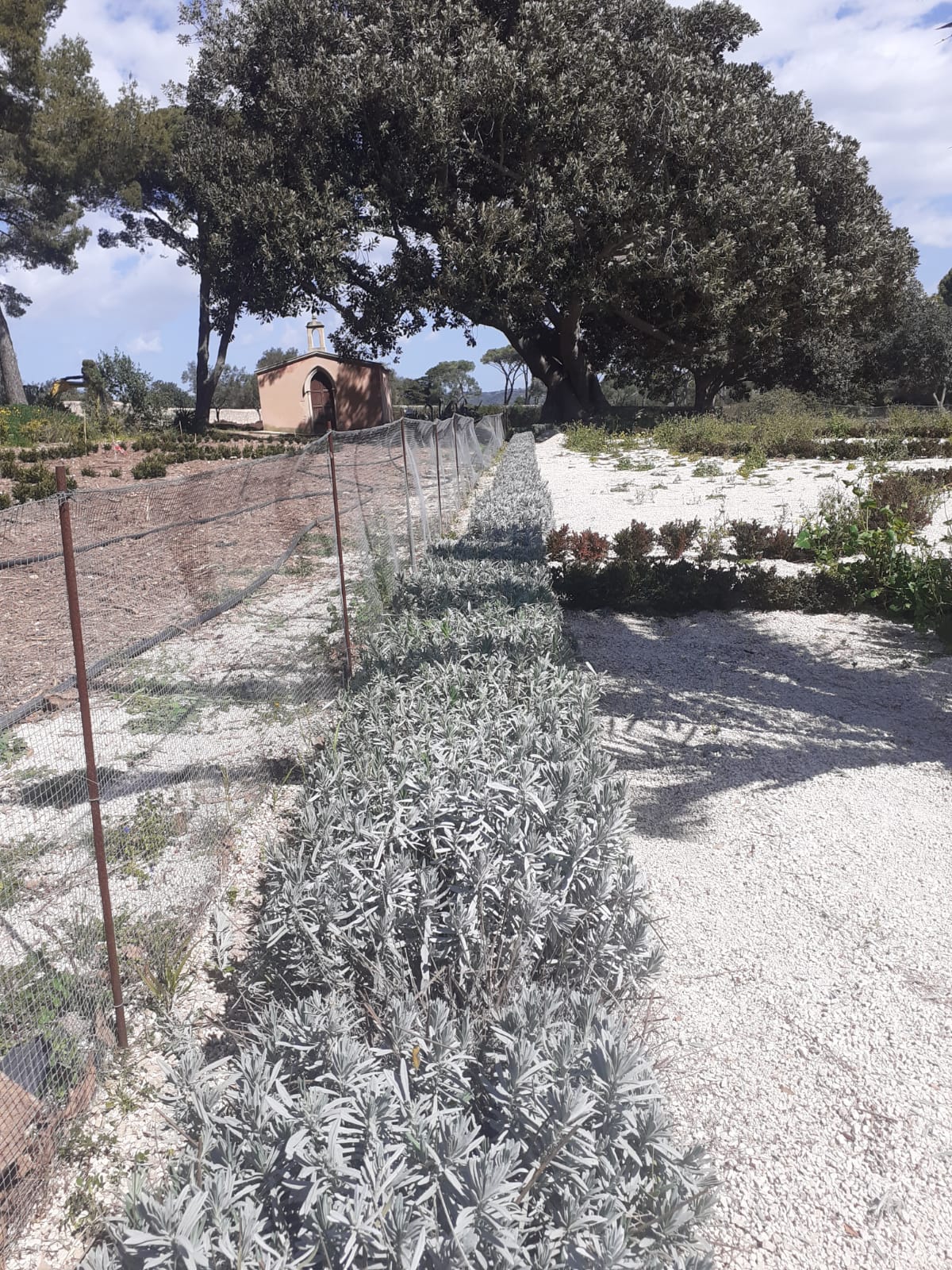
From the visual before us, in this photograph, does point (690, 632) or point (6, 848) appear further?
point (690, 632)

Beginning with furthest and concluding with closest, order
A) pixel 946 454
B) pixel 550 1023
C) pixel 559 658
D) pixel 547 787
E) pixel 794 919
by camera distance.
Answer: pixel 946 454 → pixel 559 658 → pixel 794 919 → pixel 547 787 → pixel 550 1023

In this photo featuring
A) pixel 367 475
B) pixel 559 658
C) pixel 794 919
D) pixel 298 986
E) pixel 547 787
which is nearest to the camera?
pixel 298 986

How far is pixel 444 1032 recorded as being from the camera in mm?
1648

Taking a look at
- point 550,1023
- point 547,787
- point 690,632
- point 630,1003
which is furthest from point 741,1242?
point 690,632

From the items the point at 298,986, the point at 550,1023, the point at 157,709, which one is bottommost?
the point at 298,986

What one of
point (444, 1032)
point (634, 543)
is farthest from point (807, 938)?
point (634, 543)

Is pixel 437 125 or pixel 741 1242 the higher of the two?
pixel 437 125

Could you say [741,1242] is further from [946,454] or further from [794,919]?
[946,454]

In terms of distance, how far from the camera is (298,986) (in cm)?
211

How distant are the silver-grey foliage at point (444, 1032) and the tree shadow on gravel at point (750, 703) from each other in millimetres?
1271

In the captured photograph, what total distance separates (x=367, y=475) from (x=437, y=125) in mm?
15424

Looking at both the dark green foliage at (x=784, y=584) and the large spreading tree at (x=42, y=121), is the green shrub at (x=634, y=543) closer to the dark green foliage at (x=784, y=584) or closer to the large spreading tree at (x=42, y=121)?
the dark green foliage at (x=784, y=584)

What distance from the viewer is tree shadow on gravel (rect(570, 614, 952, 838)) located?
14.1ft

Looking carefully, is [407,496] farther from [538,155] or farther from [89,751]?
[538,155]
